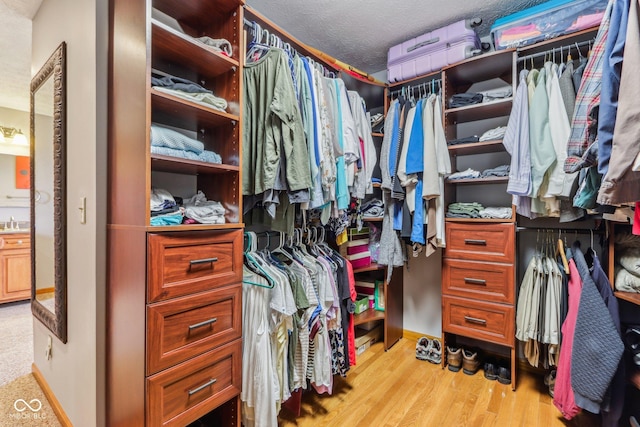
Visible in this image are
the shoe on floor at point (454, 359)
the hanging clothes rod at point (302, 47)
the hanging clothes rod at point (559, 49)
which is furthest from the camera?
the shoe on floor at point (454, 359)

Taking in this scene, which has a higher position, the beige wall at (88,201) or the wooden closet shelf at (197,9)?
the wooden closet shelf at (197,9)

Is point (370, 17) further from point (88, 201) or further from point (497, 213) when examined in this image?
point (88, 201)

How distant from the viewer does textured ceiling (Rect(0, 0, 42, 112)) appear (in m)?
1.81

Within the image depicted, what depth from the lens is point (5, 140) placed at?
11.8 feet

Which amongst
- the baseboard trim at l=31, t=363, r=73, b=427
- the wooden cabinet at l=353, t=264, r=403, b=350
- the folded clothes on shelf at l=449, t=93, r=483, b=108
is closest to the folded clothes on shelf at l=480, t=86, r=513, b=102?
the folded clothes on shelf at l=449, t=93, r=483, b=108

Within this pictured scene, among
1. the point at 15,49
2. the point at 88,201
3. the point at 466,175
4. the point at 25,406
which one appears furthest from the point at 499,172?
the point at 15,49

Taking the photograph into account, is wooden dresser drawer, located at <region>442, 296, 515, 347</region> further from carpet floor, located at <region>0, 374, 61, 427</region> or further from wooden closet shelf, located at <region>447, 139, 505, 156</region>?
carpet floor, located at <region>0, 374, 61, 427</region>

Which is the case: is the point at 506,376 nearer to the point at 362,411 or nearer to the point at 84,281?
the point at 362,411

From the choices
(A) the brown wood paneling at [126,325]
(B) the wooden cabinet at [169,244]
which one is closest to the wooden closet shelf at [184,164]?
(B) the wooden cabinet at [169,244]

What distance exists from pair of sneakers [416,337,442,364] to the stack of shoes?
32 centimetres

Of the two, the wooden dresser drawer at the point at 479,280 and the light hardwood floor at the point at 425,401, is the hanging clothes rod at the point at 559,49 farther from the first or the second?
the light hardwood floor at the point at 425,401

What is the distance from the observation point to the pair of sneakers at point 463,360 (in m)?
2.16

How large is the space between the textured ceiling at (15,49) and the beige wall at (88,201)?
A: 0.43 metres

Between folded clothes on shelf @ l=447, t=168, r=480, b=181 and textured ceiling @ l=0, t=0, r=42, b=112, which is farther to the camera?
folded clothes on shelf @ l=447, t=168, r=480, b=181
